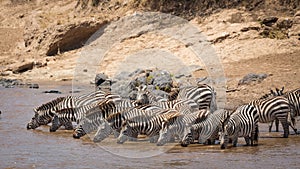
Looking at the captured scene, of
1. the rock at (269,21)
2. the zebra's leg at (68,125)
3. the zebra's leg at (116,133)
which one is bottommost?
the zebra's leg at (116,133)

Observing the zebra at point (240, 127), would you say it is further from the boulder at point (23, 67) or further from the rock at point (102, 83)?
the boulder at point (23, 67)

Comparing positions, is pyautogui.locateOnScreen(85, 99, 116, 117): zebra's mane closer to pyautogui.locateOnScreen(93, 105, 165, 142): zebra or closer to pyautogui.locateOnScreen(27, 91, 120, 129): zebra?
pyautogui.locateOnScreen(93, 105, 165, 142): zebra

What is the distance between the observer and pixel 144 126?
11.8 m

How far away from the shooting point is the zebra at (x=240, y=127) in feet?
36.4

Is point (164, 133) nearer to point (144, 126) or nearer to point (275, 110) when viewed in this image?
point (144, 126)

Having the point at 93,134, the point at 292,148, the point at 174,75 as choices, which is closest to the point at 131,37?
the point at 174,75

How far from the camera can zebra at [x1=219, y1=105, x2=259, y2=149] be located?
11102 mm

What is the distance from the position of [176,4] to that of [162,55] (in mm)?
6026

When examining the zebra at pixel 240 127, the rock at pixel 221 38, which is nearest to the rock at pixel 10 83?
the rock at pixel 221 38

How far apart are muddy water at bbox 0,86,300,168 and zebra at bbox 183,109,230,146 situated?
0.88 feet

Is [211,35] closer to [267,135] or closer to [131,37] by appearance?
[131,37]

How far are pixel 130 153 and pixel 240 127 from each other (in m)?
2.15

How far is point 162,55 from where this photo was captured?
83.9ft

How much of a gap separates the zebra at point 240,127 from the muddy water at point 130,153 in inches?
7.5
